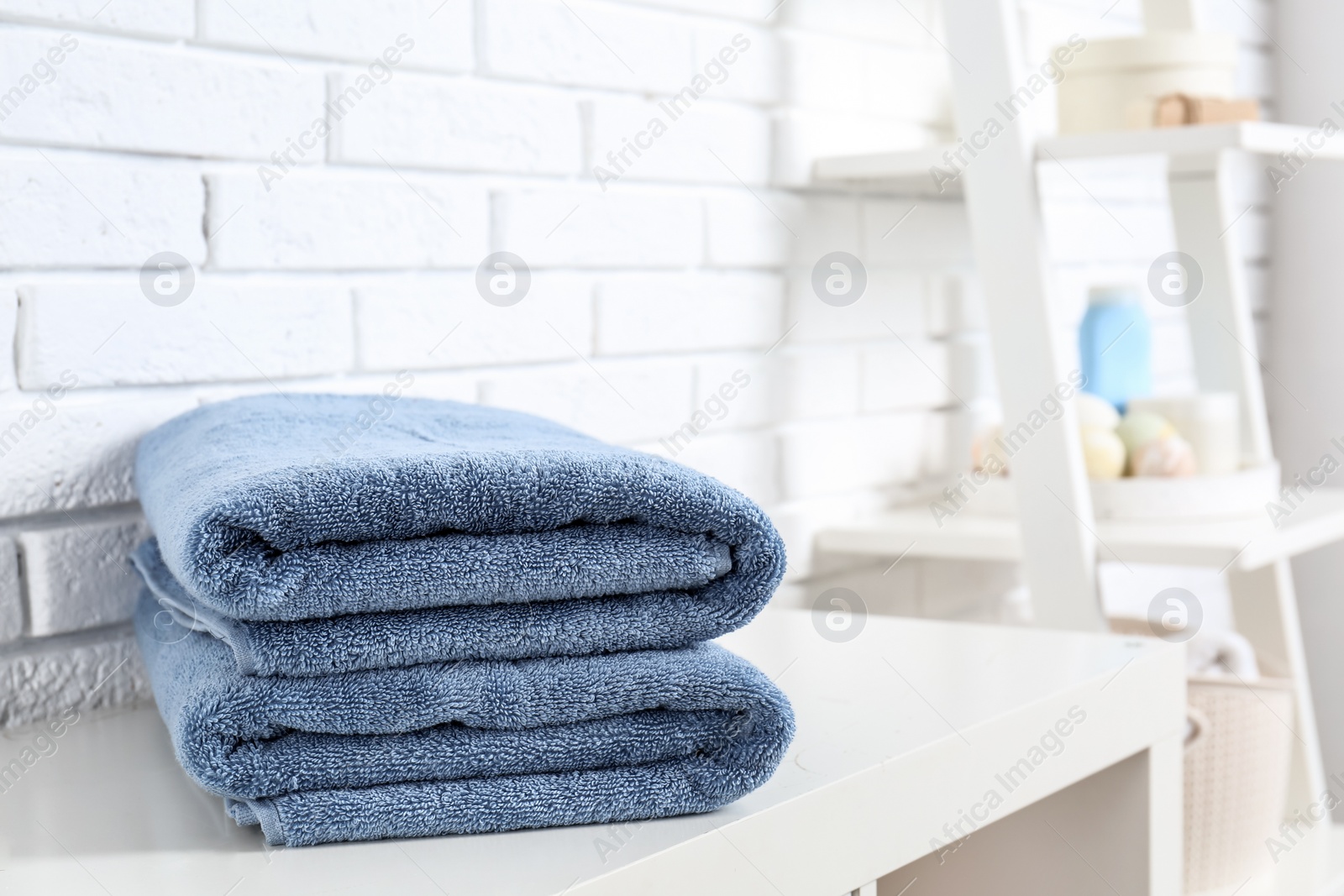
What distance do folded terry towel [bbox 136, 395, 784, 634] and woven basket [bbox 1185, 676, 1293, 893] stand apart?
652 millimetres

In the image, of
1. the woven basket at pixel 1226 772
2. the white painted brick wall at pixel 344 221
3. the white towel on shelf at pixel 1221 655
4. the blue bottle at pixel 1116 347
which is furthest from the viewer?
the blue bottle at pixel 1116 347

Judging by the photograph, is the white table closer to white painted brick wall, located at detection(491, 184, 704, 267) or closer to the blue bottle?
white painted brick wall, located at detection(491, 184, 704, 267)

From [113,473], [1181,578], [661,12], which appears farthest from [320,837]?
[1181,578]

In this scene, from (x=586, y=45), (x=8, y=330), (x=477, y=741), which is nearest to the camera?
(x=477, y=741)

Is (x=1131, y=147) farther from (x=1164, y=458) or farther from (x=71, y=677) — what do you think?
(x=71, y=677)

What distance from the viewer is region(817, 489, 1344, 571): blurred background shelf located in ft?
3.45

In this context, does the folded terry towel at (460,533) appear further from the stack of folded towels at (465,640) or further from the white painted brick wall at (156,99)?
the white painted brick wall at (156,99)

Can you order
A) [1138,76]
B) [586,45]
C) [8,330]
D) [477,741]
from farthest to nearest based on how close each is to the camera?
[1138,76] < [586,45] < [8,330] < [477,741]

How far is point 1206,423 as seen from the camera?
3.89ft

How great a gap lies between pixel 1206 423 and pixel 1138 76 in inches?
12.6

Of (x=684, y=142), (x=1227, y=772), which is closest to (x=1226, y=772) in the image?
(x=1227, y=772)

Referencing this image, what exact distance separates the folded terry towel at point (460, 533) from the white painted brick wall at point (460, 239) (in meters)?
0.21

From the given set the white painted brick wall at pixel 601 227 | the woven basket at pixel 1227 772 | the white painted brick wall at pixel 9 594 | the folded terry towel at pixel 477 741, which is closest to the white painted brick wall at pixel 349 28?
the white painted brick wall at pixel 601 227

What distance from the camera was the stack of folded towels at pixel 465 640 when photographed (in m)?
0.49
